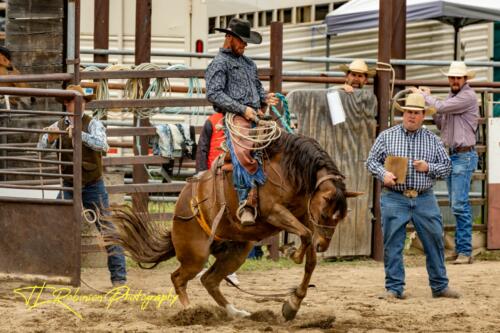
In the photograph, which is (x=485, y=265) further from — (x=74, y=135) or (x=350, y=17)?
(x=350, y=17)

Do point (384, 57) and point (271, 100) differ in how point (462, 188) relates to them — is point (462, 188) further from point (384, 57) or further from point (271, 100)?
point (271, 100)

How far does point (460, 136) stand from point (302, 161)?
3.73 metres

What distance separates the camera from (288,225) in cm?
848

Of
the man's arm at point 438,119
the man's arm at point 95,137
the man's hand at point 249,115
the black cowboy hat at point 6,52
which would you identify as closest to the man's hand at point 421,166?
the man's hand at point 249,115

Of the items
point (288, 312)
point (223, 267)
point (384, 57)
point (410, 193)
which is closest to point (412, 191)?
point (410, 193)

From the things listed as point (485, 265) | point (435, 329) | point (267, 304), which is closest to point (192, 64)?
point (485, 265)

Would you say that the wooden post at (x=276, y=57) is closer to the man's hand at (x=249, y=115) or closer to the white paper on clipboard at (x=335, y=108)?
the white paper on clipboard at (x=335, y=108)

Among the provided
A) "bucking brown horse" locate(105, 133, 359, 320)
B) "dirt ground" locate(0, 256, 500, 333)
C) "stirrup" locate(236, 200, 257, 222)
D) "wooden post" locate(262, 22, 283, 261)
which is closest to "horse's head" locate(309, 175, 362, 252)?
"bucking brown horse" locate(105, 133, 359, 320)

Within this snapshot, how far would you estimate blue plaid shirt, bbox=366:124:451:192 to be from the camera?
973 cm

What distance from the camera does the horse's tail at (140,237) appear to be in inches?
371

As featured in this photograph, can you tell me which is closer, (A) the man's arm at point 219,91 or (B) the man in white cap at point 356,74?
(A) the man's arm at point 219,91

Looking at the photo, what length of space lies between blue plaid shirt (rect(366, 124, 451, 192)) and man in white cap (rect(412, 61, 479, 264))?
189 centimetres

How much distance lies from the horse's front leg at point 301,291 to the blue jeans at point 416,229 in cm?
166

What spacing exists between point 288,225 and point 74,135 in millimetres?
2193
